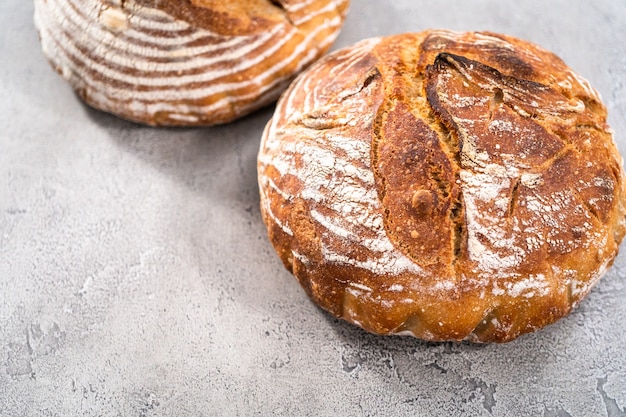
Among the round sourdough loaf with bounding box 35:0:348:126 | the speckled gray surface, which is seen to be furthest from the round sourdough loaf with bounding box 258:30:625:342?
the round sourdough loaf with bounding box 35:0:348:126

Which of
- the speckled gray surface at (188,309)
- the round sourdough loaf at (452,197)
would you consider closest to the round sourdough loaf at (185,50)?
the speckled gray surface at (188,309)

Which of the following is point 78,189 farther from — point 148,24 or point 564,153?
point 564,153

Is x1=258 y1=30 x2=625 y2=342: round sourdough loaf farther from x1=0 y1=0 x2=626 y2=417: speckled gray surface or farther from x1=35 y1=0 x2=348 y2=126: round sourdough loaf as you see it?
x1=35 y1=0 x2=348 y2=126: round sourdough loaf

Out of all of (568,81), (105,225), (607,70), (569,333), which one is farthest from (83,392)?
(607,70)

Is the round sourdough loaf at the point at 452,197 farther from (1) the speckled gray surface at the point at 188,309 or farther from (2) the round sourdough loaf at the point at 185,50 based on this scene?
(2) the round sourdough loaf at the point at 185,50

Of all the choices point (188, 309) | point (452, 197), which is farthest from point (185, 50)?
point (452, 197)
